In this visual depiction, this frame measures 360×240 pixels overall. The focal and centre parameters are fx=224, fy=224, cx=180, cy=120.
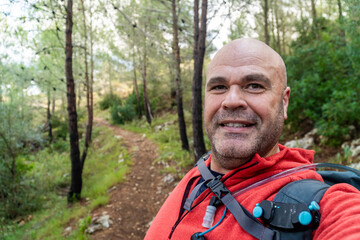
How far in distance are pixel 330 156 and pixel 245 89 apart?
5.14 metres

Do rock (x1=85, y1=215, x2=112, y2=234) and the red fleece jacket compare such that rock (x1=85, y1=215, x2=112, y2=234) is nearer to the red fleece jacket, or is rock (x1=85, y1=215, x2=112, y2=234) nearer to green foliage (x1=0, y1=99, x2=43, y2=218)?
green foliage (x1=0, y1=99, x2=43, y2=218)

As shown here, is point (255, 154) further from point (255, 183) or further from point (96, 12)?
point (96, 12)

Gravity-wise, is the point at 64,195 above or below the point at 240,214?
below

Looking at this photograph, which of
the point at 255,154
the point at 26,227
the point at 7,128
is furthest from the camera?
the point at 7,128

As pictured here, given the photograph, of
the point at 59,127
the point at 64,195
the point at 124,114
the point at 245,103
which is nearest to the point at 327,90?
the point at 245,103

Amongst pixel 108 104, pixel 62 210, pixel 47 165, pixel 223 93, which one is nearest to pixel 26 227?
pixel 62 210

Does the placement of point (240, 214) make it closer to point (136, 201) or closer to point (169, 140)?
point (136, 201)

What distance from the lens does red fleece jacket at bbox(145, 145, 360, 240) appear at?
2.93 feet

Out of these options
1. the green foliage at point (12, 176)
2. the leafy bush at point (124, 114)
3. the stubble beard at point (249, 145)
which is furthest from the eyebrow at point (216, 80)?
the leafy bush at point (124, 114)

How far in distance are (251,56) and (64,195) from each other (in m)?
8.99

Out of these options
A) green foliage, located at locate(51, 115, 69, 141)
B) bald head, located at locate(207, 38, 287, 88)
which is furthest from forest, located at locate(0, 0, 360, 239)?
green foliage, located at locate(51, 115, 69, 141)

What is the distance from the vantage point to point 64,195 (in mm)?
8359

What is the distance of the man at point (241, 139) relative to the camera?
1158mm

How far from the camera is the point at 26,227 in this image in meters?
6.42
